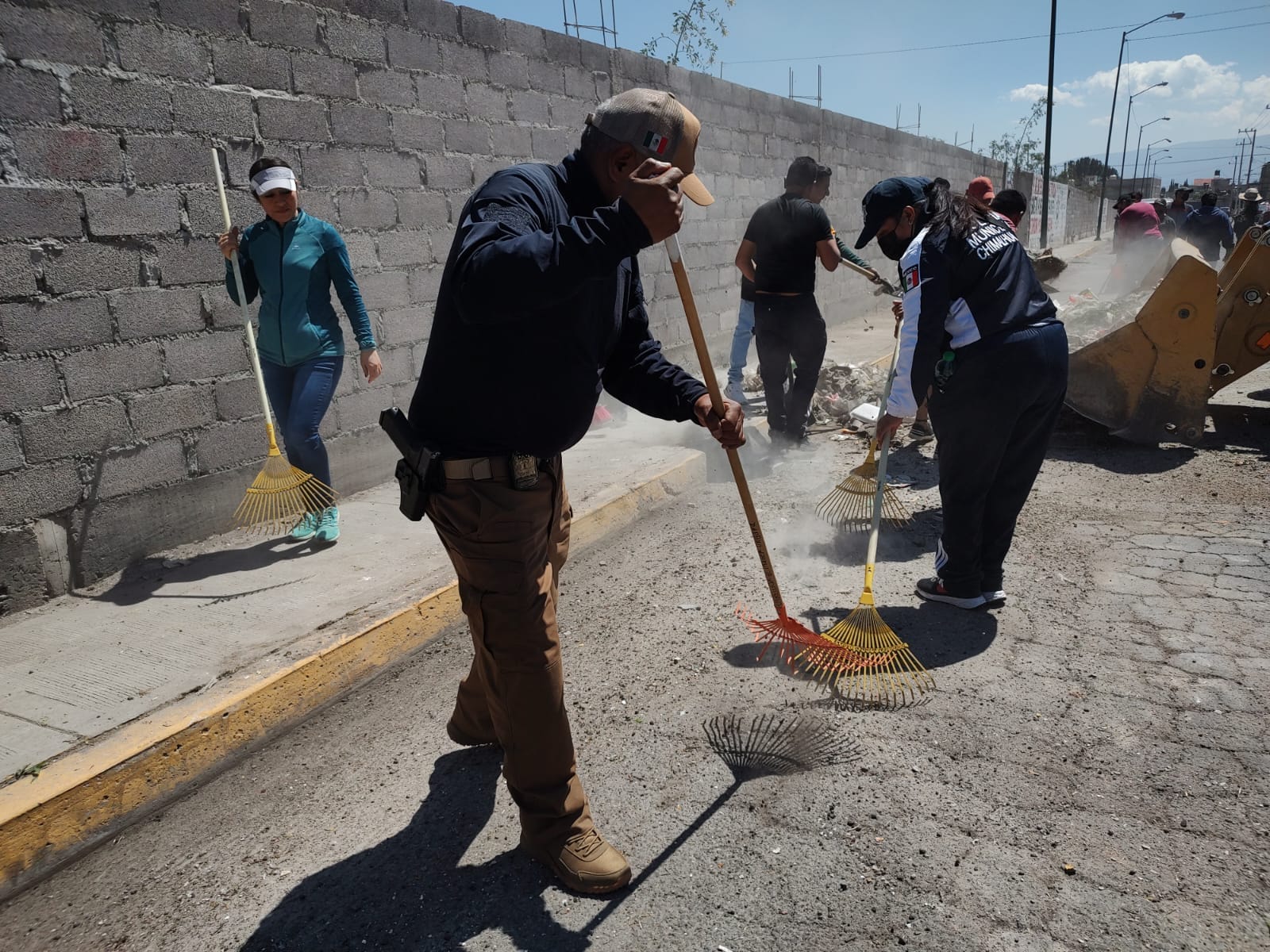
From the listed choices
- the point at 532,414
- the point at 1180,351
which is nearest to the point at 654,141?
the point at 532,414

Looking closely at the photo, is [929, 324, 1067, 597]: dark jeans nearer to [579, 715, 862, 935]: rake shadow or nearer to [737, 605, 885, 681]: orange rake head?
[737, 605, 885, 681]: orange rake head

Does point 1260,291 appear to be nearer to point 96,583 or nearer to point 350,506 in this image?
point 350,506

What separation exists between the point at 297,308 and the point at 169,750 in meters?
2.40

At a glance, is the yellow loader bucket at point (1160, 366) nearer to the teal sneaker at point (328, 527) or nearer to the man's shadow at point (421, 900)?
the teal sneaker at point (328, 527)

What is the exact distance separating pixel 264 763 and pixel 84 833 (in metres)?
0.55

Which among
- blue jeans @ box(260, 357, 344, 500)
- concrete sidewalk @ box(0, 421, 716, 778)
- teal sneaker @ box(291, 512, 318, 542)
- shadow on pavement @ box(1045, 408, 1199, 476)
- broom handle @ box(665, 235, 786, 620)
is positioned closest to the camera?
broom handle @ box(665, 235, 786, 620)

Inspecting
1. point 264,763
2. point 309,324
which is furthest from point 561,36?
point 264,763

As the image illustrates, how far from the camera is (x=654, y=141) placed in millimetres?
2016

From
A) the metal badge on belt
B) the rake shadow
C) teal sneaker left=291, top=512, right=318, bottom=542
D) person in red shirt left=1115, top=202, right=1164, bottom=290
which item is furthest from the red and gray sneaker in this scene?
person in red shirt left=1115, top=202, right=1164, bottom=290

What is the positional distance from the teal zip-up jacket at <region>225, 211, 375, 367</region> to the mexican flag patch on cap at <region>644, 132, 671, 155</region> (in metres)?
2.92

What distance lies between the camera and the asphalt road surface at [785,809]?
6.94 feet

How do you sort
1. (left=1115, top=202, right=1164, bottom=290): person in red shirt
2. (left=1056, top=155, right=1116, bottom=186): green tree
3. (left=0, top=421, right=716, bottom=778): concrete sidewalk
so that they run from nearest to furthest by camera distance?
(left=0, top=421, right=716, bottom=778): concrete sidewalk < (left=1115, top=202, right=1164, bottom=290): person in red shirt < (left=1056, top=155, right=1116, bottom=186): green tree

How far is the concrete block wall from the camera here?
374 centimetres

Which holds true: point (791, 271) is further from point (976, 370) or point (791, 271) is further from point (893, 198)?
point (976, 370)
